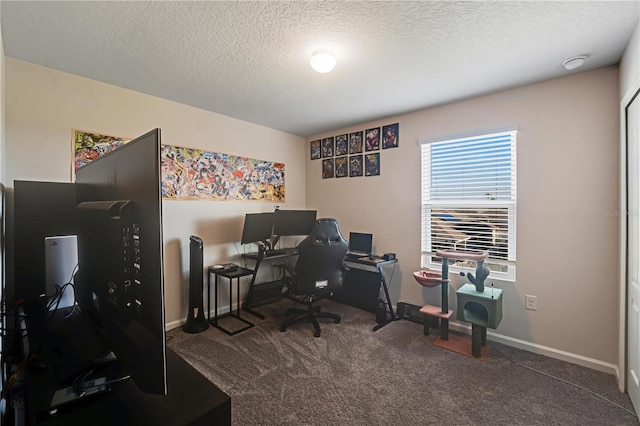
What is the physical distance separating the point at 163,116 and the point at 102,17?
4.34 feet

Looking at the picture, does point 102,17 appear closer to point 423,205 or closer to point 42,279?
point 42,279

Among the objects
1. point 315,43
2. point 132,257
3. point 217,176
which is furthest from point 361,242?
point 132,257

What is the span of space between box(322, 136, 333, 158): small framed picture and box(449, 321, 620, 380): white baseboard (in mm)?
2757

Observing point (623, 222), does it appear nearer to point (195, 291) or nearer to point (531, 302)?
point (531, 302)

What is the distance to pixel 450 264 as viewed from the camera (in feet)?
10.3

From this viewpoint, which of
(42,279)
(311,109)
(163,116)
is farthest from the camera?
(311,109)

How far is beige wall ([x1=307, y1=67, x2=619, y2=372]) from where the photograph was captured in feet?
7.44

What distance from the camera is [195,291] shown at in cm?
301

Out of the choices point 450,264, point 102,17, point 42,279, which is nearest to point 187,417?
point 42,279

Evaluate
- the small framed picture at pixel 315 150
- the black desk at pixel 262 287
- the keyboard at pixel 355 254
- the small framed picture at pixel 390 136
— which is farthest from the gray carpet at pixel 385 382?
the small framed picture at pixel 315 150

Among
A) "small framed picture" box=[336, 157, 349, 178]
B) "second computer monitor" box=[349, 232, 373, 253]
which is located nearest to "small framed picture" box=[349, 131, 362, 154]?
"small framed picture" box=[336, 157, 349, 178]

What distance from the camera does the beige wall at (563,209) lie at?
2.27m

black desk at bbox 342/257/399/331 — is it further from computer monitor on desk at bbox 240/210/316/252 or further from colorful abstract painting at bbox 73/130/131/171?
colorful abstract painting at bbox 73/130/131/171

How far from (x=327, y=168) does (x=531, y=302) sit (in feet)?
9.48
